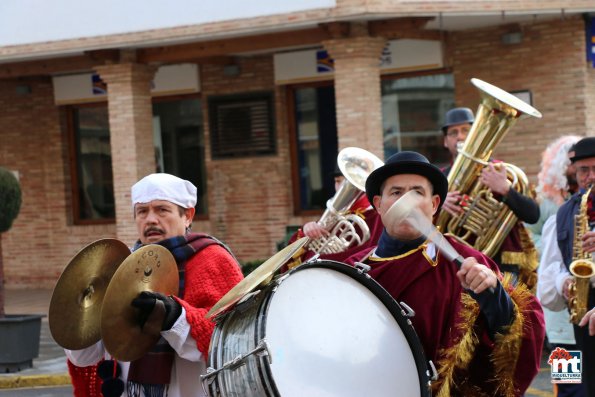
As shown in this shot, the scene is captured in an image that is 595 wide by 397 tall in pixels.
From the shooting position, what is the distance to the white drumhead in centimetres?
323

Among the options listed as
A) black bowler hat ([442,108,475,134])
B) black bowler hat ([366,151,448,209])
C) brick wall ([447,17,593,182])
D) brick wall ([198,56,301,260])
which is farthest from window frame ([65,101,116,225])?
→ black bowler hat ([366,151,448,209])

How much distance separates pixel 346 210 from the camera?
8406mm

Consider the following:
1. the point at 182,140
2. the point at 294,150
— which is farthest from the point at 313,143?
the point at 182,140

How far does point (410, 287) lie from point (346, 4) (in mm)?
10579

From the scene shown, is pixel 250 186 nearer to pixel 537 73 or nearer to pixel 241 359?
pixel 537 73

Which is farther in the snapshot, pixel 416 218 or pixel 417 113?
pixel 417 113

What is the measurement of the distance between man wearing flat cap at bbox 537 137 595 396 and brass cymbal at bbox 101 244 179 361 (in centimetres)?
208

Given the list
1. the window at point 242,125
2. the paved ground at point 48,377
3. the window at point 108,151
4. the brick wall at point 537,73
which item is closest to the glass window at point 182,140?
the window at point 108,151

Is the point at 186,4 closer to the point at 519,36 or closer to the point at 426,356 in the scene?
the point at 519,36

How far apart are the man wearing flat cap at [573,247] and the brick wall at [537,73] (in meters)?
9.56

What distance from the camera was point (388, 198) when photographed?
3885 millimetres

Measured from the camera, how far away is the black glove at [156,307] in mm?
3992

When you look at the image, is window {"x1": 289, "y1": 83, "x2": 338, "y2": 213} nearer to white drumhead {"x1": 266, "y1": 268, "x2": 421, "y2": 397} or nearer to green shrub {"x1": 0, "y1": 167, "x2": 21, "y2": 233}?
green shrub {"x1": 0, "y1": 167, "x2": 21, "y2": 233}

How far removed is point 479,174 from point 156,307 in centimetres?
385
